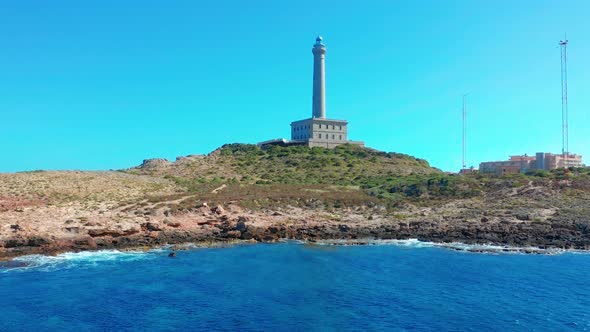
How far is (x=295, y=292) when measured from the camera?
1118 inches

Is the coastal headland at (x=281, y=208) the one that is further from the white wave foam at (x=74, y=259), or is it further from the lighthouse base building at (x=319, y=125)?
the lighthouse base building at (x=319, y=125)

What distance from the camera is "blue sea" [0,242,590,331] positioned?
22.9m

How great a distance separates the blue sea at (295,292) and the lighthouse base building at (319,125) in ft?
198

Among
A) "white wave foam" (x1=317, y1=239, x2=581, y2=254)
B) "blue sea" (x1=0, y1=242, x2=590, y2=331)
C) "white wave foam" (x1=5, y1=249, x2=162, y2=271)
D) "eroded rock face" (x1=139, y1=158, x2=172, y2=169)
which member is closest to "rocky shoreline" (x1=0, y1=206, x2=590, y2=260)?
"white wave foam" (x1=317, y1=239, x2=581, y2=254)

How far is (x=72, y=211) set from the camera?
156 feet

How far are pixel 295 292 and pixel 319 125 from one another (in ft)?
240

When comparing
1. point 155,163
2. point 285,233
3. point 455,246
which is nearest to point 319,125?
point 155,163

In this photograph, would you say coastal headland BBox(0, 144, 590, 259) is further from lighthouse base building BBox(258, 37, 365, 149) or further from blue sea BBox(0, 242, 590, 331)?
lighthouse base building BBox(258, 37, 365, 149)

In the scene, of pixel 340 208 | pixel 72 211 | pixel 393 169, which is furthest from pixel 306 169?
pixel 72 211

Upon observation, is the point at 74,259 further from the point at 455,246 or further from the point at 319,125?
the point at 319,125

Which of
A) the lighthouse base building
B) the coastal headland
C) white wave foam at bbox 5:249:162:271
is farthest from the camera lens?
the lighthouse base building

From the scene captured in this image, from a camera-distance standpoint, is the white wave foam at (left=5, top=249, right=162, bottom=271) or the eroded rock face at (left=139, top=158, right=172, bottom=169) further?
the eroded rock face at (left=139, top=158, right=172, bottom=169)

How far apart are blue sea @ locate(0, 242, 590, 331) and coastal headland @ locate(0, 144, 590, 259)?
17.9ft

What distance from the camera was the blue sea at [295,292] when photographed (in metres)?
22.9
